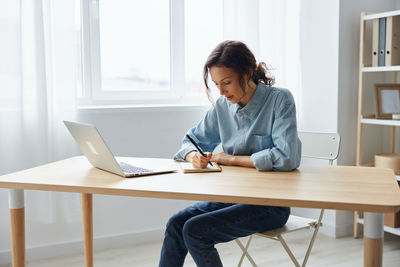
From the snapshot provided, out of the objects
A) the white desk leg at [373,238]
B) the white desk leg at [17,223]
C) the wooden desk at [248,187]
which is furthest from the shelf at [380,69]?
the white desk leg at [17,223]

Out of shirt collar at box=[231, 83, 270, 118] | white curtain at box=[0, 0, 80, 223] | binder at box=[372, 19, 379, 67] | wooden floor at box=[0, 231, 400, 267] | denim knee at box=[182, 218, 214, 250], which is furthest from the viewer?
binder at box=[372, 19, 379, 67]

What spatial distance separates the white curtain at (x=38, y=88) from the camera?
2695 millimetres

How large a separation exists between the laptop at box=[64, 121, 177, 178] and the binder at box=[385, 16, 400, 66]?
6.09 feet

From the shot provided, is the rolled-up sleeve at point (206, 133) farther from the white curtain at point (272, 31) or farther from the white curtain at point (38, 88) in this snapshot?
the white curtain at point (272, 31)

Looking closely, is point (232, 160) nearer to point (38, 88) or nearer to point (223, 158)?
point (223, 158)

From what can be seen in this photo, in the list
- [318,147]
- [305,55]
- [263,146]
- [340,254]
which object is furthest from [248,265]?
[305,55]

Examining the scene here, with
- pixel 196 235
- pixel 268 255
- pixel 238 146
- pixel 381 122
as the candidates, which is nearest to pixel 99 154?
pixel 196 235

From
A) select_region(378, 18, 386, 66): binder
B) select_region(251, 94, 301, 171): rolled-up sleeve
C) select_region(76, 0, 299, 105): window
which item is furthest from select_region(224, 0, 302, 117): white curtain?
select_region(251, 94, 301, 171): rolled-up sleeve

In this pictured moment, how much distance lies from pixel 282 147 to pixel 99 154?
750 millimetres

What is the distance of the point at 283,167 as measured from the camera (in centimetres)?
192

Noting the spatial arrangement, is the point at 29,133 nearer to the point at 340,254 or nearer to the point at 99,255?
the point at 99,255

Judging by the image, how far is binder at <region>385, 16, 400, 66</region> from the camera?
3.04 meters

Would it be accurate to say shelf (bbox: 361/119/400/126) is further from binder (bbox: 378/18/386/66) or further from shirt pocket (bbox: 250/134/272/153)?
shirt pocket (bbox: 250/134/272/153)

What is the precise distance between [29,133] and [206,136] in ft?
3.85
